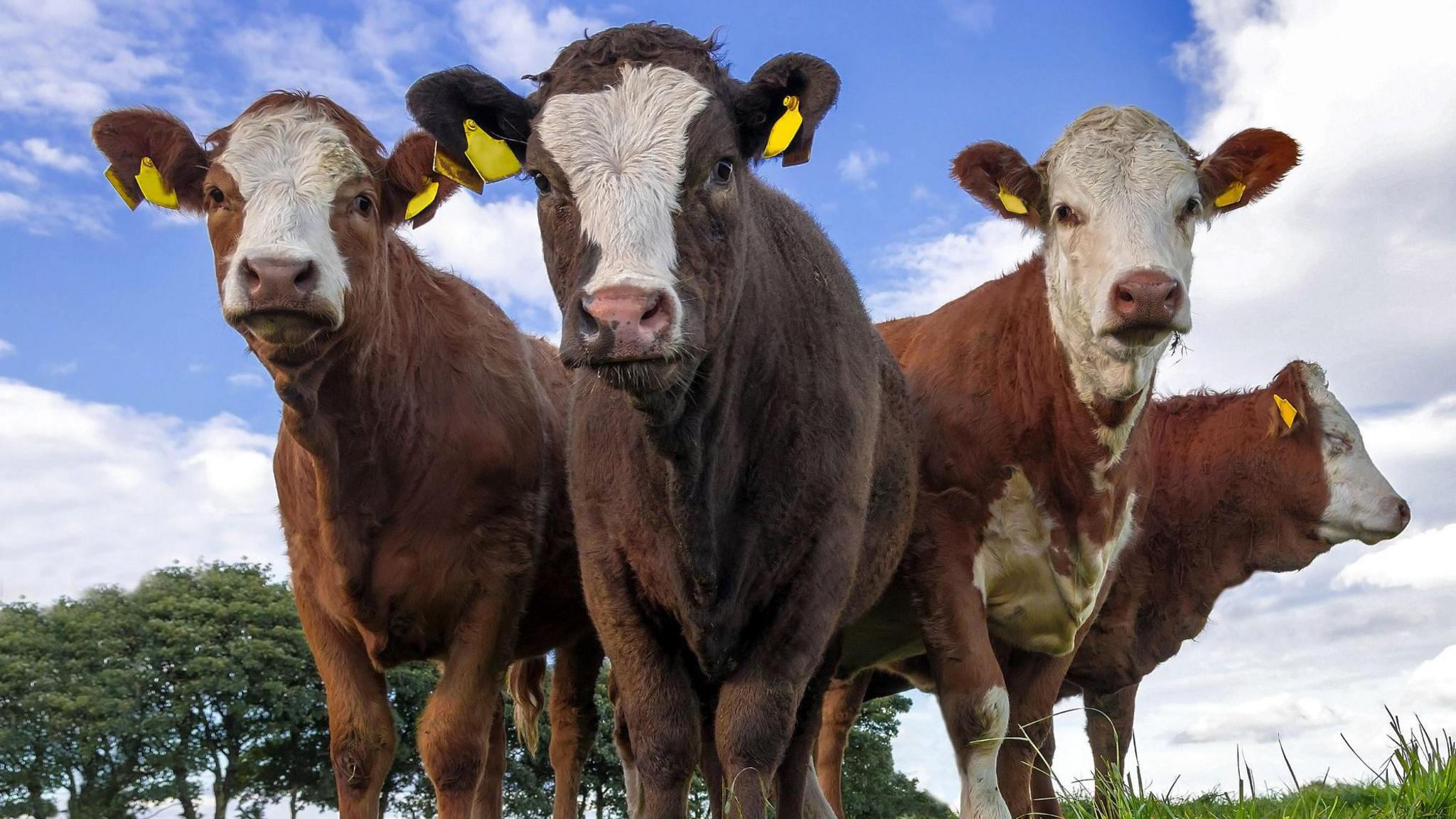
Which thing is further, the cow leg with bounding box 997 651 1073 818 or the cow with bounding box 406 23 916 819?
the cow leg with bounding box 997 651 1073 818

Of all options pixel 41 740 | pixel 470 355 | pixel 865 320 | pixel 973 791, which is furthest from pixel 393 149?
pixel 41 740

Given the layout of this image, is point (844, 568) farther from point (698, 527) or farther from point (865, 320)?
point (865, 320)

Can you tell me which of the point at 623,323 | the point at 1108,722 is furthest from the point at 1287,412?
the point at 623,323

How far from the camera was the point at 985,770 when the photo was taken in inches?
256

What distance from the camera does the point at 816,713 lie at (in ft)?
20.6

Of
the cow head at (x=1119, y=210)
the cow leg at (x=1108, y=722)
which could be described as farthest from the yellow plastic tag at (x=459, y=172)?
the cow leg at (x=1108, y=722)

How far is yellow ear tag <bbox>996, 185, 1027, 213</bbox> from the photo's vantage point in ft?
24.4

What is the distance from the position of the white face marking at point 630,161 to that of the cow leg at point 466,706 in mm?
2667

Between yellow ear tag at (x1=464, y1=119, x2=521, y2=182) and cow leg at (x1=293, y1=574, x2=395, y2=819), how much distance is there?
256cm

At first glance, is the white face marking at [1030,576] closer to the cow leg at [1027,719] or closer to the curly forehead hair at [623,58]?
the cow leg at [1027,719]

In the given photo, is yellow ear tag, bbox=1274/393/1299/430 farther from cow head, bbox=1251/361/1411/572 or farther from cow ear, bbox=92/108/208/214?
cow ear, bbox=92/108/208/214

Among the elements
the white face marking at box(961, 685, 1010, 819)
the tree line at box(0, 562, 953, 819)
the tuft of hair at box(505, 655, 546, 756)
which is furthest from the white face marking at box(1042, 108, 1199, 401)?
the tree line at box(0, 562, 953, 819)

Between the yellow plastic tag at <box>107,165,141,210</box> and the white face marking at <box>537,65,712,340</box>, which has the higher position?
the yellow plastic tag at <box>107,165,141,210</box>

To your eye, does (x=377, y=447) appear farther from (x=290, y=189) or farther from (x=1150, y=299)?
(x=1150, y=299)
